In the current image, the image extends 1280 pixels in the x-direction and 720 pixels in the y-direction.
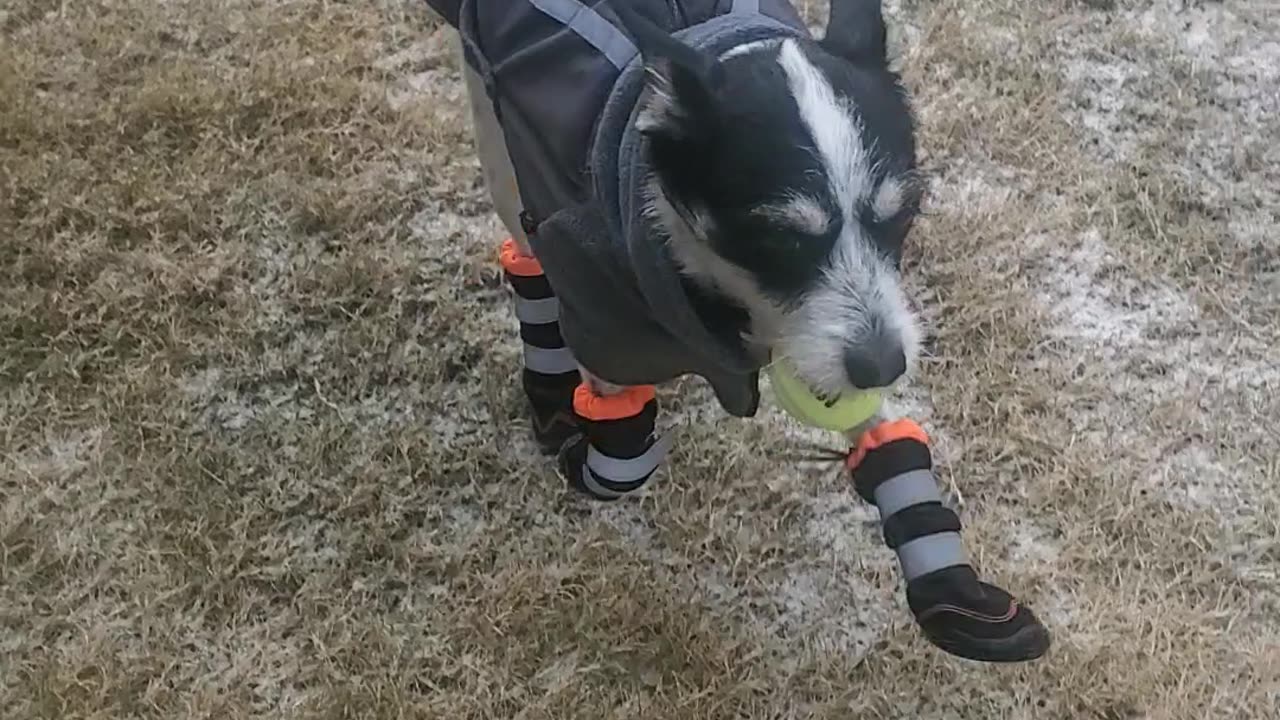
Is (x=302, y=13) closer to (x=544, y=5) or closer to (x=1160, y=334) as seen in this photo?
(x=544, y=5)

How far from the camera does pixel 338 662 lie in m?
1.54

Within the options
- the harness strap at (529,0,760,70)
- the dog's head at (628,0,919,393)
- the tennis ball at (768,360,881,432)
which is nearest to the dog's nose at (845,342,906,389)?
the dog's head at (628,0,919,393)

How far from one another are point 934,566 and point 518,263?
0.58 meters

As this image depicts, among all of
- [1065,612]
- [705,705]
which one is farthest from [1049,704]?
[705,705]

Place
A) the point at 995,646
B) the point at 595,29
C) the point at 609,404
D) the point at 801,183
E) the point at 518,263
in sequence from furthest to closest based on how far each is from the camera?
the point at 518,263
the point at 609,404
the point at 995,646
the point at 595,29
the point at 801,183

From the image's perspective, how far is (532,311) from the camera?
5.28 ft

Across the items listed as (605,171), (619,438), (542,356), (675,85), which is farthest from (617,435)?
(675,85)

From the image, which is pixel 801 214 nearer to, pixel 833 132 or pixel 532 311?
pixel 833 132

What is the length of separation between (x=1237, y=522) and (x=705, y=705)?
0.67 meters

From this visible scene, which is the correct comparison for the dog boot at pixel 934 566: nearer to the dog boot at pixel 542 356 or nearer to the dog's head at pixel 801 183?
the dog's head at pixel 801 183

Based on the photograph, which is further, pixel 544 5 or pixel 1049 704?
pixel 1049 704

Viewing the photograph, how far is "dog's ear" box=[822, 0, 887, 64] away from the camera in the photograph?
3.92 feet

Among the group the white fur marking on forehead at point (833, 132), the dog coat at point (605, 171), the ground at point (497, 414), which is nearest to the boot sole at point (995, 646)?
the ground at point (497, 414)

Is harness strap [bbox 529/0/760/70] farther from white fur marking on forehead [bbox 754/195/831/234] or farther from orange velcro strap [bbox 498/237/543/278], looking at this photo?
orange velcro strap [bbox 498/237/543/278]
